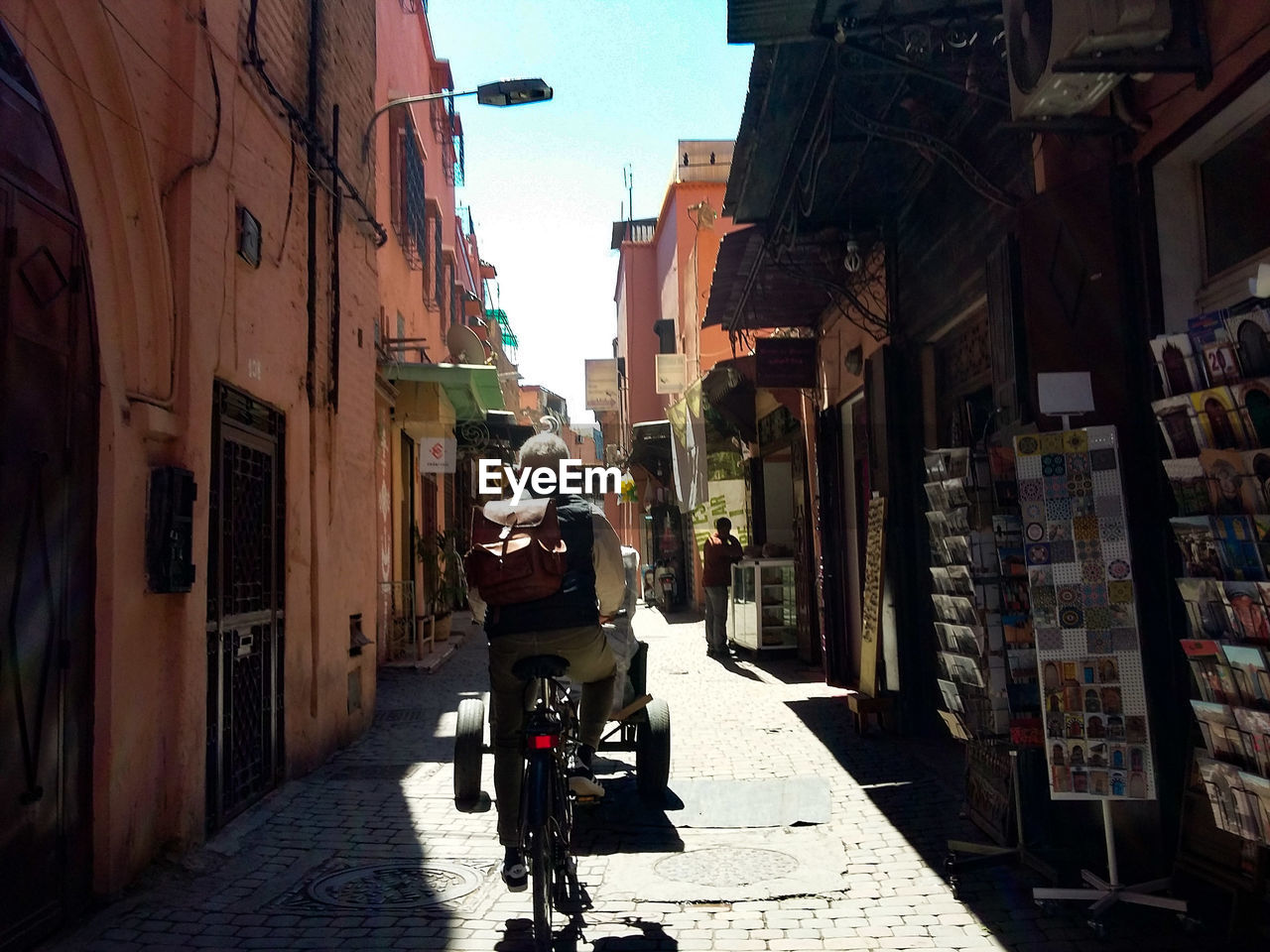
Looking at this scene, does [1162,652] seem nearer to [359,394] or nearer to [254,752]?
[254,752]

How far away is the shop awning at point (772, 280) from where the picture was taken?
9.39m

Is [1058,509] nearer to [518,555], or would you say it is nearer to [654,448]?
[518,555]

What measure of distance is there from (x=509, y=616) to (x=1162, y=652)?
2.77 metres

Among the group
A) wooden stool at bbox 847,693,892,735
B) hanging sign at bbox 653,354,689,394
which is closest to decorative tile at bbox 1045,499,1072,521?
wooden stool at bbox 847,693,892,735

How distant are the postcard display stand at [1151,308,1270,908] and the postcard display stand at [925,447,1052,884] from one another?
0.89 metres

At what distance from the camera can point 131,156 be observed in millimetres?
4867

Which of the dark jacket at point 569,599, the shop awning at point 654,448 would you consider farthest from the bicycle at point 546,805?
the shop awning at point 654,448

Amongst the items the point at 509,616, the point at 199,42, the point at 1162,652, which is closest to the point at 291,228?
the point at 199,42

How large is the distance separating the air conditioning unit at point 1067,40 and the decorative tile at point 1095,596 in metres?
2.06

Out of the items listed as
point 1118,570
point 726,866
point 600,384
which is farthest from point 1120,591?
point 600,384

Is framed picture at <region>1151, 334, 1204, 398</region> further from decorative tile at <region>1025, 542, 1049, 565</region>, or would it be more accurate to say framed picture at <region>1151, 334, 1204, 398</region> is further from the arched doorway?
the arched doorway

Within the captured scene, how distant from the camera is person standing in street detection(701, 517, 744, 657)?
13.8 meters

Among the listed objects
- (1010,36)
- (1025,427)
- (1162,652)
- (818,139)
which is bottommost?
(1162,652)

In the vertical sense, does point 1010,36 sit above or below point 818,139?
below
